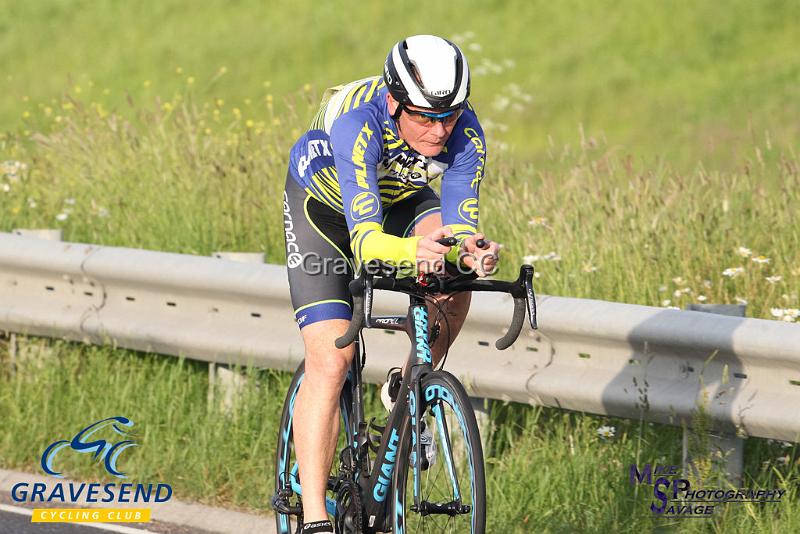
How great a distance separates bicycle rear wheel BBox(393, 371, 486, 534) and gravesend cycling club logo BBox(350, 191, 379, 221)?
0.61m

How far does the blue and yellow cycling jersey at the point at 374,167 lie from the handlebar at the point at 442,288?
10 centimetres

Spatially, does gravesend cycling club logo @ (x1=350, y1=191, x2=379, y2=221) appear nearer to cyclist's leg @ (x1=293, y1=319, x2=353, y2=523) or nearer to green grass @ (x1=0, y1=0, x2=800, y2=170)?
cyclist's leg @ (x1=293, y1=319, x2=353, y2=523)

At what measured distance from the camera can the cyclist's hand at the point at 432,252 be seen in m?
4.55

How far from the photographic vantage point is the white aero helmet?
4746 millimetres

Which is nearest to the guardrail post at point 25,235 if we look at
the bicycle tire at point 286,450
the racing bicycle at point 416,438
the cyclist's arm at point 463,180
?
the bicycle tire at point 286,450

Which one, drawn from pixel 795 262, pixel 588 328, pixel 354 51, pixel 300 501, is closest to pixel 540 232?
pixel 795 262

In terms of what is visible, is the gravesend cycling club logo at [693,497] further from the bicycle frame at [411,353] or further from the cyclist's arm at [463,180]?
the cyclist's arm at [463,180]

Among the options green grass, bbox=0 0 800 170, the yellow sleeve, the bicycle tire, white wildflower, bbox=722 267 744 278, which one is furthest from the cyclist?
green grass, bbox=0 0 800 170

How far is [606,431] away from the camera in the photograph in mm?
6270

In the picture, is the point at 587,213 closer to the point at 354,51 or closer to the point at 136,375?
the point at 136,375

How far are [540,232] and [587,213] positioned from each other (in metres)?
0.39

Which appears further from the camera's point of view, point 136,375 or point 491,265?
point 136,375

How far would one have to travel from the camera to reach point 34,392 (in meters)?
7.43

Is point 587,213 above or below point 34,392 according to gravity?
above
